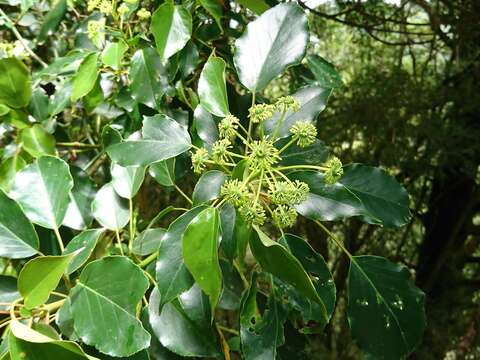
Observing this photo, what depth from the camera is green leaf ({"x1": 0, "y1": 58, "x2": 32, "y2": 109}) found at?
0.88 m

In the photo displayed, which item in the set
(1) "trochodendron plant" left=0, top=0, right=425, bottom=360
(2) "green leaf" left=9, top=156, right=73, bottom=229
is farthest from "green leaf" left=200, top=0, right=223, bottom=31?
(2) "green leaf" left=9, top=156, right=73, bottom=229

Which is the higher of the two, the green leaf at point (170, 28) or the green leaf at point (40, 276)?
the green leaf at point (170, 28)

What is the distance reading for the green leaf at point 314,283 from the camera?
2.11ft

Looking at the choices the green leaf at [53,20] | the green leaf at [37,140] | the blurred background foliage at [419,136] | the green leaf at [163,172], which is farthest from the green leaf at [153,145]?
the blurred background foliage at [419,136]

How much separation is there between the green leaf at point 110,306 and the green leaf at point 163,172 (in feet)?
0.69

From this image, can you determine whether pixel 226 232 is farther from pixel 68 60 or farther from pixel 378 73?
pixel 378 73

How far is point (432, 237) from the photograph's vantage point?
223cm

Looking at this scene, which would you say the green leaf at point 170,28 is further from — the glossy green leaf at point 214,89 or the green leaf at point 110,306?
the green leaf at point 110,306

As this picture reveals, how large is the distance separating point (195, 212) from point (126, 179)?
0.25 meters

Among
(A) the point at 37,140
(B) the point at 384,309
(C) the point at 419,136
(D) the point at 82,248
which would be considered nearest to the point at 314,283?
(B) the point at 384,309

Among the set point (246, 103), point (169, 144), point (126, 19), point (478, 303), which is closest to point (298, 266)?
point (169, 144)

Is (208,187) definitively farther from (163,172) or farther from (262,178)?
(163,172)

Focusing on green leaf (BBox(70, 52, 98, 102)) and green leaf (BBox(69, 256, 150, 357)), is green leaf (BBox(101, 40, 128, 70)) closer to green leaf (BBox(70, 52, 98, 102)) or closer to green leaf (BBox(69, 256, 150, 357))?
green leaf (BBox(70, 52, 98, 102))

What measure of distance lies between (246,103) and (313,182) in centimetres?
25
